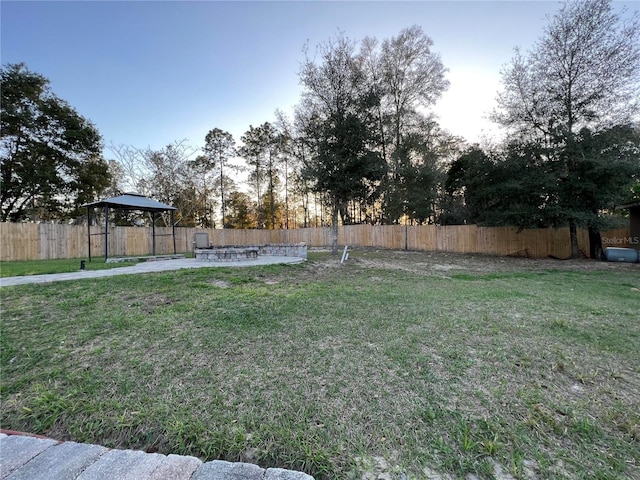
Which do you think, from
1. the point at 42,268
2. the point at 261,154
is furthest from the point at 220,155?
the point at 42,268

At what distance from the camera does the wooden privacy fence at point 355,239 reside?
9.76 m

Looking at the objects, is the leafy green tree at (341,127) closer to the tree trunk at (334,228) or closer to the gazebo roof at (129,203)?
the tree trunk at (334,228)

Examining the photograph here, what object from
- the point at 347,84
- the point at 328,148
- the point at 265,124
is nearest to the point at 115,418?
the point at 328,148

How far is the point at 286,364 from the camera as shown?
2219 millimetres

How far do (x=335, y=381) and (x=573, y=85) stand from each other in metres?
14.9

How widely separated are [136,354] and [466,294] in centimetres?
484

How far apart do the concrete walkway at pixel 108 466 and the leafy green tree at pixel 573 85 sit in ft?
44.0

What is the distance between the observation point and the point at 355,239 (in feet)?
55.6

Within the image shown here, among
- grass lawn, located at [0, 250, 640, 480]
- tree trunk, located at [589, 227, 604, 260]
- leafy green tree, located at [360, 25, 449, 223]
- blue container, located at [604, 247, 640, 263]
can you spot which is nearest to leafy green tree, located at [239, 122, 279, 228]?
leafy green tree, located at [360, 25, 449, 223]

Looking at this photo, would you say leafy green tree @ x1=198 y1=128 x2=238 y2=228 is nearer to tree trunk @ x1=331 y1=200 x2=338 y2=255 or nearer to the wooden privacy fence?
the wooden privacy fence

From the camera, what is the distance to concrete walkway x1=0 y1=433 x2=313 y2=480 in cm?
118

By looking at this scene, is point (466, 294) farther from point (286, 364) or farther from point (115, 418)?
point (115, 418)

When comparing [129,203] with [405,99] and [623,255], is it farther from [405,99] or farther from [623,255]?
[623,255]

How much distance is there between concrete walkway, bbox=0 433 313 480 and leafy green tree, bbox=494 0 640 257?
13426 mm
